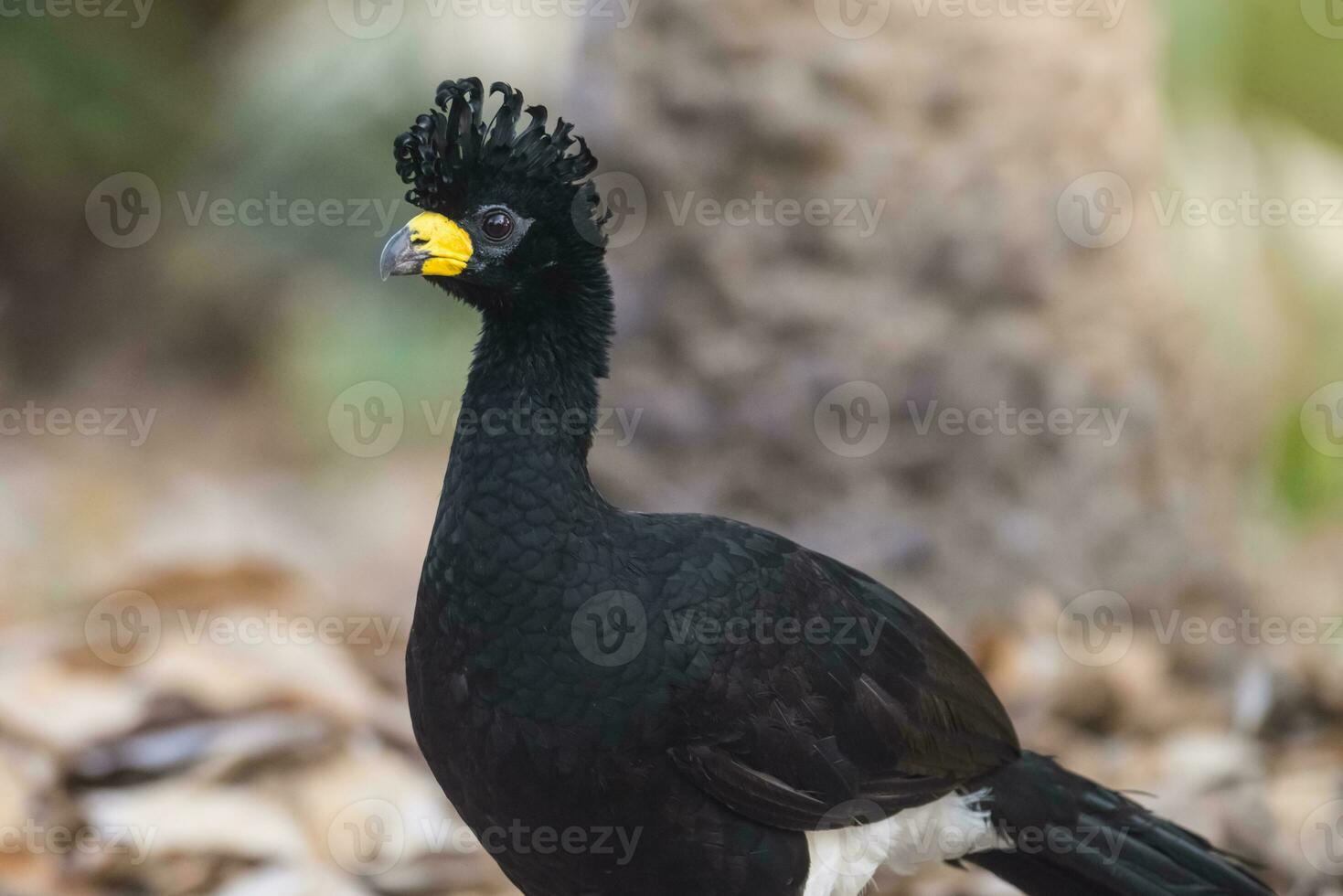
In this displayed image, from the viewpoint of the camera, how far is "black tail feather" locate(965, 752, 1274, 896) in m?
3.49

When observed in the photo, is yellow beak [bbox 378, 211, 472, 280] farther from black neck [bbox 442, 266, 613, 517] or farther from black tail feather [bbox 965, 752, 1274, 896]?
black tail feather [bbox 965, 752, 1274, 896]

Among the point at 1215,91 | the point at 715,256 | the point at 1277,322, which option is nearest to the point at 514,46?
the point at 715,256

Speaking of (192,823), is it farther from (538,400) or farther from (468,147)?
(468,147)

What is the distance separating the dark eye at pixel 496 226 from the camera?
3.07 m

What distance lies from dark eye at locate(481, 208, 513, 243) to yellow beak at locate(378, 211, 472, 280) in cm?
5

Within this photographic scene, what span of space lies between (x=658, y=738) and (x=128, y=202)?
5370mm

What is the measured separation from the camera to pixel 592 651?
289cm

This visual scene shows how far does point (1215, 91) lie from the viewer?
7535 millimetres

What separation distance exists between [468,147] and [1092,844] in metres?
2.29

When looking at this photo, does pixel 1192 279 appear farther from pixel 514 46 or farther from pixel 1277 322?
pixel 514 46

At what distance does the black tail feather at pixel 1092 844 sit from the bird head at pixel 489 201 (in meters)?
1.71

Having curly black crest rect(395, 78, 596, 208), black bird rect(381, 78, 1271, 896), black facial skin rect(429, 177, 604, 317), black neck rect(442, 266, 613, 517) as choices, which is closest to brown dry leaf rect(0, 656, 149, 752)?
black bird rect(381, 78, 1271, 896)

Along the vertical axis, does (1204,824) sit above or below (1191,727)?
below

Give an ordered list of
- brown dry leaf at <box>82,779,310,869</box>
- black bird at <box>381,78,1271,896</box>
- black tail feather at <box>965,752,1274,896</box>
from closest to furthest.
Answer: black bird at <box>381,78,1271,896</box>
black tail feather at <box>965,752,1274,896</box>
brown dry leaf at <box>82,779,310,869</box>
